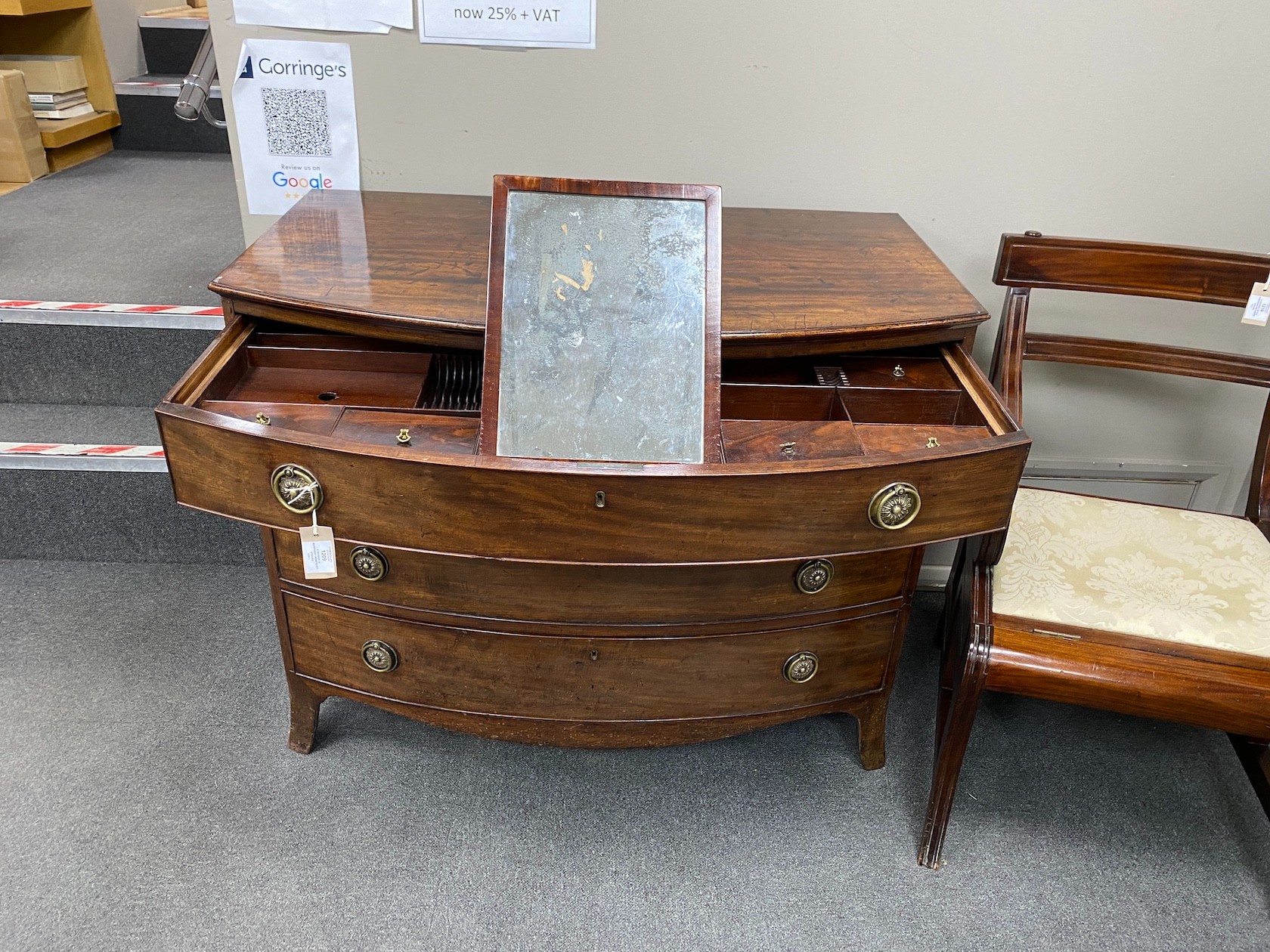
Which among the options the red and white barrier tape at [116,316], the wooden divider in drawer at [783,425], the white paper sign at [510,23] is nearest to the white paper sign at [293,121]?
the white paper sign at [510,23]

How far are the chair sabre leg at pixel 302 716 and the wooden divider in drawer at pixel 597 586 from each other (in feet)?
0.88

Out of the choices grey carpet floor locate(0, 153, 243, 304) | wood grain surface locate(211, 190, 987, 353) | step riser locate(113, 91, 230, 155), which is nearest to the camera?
wood grain surface locate(211, 190, 987, 353)

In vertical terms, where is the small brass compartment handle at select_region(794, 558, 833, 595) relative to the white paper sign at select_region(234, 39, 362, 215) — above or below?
below

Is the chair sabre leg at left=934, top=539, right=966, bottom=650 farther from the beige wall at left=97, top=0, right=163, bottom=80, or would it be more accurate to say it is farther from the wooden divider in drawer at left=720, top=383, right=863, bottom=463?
the beige wall at left=97, top=0, right=163, bottom=80

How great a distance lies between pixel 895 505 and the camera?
92cm

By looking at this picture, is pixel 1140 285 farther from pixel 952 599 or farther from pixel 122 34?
pixel 122 34

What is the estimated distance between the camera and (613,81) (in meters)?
1.42

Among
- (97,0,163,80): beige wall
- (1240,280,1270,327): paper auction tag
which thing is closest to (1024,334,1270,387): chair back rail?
(1240,280,1270,327): paper auction tag

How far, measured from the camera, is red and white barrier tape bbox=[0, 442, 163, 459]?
1.73 m

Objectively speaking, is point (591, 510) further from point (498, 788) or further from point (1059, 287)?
point (1059, 287)

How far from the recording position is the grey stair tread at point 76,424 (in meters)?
1.79

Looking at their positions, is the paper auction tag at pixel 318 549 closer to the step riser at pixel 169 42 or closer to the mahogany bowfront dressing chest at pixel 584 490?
the mahogany bowfront dressing chest at pixel 584 490

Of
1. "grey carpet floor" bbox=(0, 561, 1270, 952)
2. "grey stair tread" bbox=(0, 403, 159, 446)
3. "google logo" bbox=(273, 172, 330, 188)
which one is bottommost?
"grey carpet floor" bbox=(0, 561, 1270, 952)

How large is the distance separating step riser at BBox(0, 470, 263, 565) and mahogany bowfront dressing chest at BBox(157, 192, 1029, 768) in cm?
61
